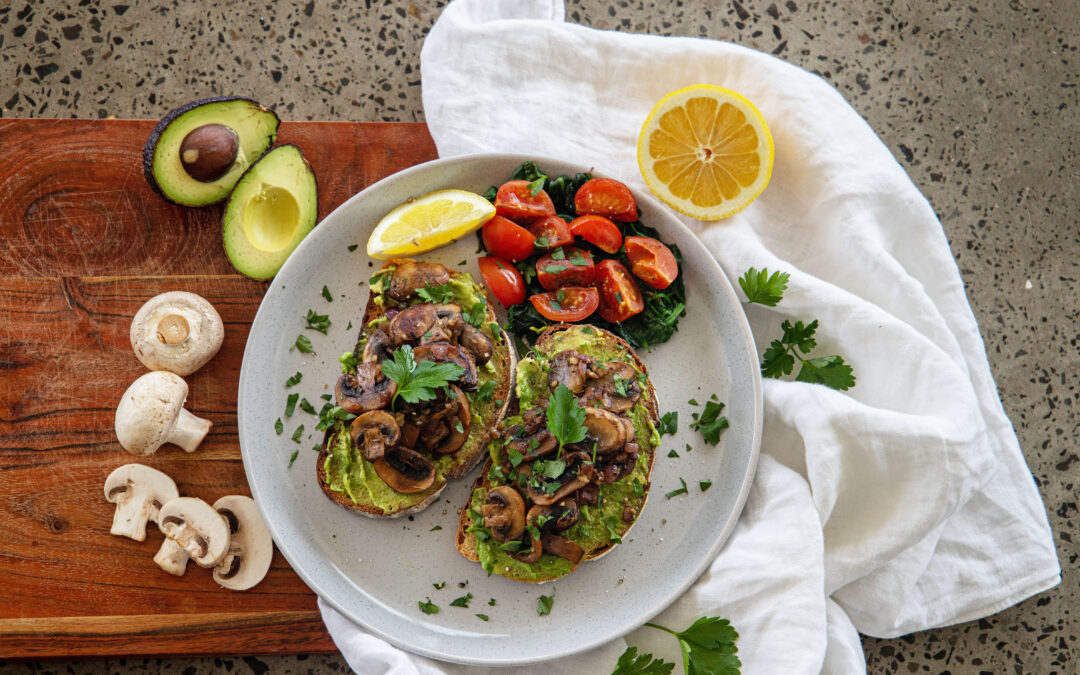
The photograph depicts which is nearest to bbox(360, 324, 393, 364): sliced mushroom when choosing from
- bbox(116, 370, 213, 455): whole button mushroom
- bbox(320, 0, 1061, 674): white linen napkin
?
bbox(116, 370, 213, 455): whole button mushroom

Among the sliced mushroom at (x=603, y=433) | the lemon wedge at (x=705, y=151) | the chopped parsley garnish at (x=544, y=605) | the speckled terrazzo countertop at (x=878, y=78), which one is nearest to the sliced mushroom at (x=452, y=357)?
the sliced mushroom at (x=603, y=433)

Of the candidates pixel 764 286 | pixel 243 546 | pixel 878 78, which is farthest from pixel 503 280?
pixel 878 78

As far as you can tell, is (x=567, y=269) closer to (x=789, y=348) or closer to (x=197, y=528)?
(x=789, y=348)

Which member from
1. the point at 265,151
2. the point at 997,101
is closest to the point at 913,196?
the point at 997,101

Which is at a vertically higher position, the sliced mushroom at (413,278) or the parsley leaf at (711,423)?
the sliced mushroom at (413,278)

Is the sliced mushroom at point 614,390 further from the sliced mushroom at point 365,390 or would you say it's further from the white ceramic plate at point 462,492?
the sliced mushroom at point 365,390

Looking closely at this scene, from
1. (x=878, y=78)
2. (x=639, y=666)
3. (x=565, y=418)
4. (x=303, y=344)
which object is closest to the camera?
(x=565, y=418)

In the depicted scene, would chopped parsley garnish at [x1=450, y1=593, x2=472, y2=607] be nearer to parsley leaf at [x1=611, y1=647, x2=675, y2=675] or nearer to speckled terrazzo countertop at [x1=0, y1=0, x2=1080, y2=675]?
parsley leaf at [x1=611, y1=647, x2=675, y2=675]
